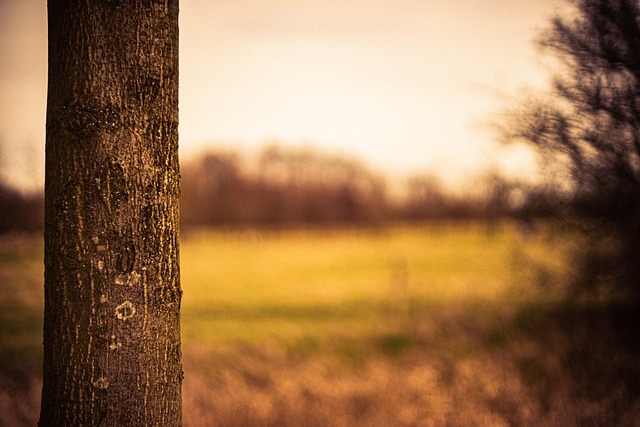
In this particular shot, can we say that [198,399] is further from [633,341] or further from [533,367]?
[633,341]

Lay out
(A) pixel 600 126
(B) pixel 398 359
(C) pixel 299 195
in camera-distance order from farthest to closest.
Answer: (C) pixel 299 195 < (B) pixel 398 359 < (A) pixel 600 126

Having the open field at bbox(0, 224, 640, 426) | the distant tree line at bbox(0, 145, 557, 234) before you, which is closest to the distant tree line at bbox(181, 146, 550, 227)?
the distant tree line at bbox(0, 145, 557, 234)

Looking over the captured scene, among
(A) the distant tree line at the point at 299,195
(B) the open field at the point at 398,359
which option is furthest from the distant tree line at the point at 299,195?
(B) the open field at the point at 398,359

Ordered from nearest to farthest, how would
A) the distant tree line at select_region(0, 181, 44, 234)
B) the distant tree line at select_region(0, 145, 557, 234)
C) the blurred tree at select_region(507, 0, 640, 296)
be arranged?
the blurred tree at select_region(507, 0, 640, 296) → the distant tree line at select_region(0, 181, 44, 234) → the distant tree line at select_region(0, 145, 557, 234)

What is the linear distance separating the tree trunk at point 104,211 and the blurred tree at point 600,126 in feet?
14.3

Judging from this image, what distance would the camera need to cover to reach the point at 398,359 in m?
7.70

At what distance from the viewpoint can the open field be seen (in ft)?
16.2

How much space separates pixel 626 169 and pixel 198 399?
5.35 m

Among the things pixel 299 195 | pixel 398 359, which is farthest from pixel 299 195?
pixel 398 359

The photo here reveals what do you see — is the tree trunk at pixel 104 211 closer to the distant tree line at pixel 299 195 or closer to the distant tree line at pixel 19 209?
the distant tree line at pixel 19 209

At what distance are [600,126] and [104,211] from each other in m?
5.03

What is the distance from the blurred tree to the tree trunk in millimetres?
4348

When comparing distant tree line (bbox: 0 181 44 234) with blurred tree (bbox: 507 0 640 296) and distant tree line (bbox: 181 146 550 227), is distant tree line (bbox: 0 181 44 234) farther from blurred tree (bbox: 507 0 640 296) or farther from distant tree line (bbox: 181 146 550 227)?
A: distant tree line (bbox: 181 146 550 227)

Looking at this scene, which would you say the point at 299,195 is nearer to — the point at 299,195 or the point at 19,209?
the point at 299,195
